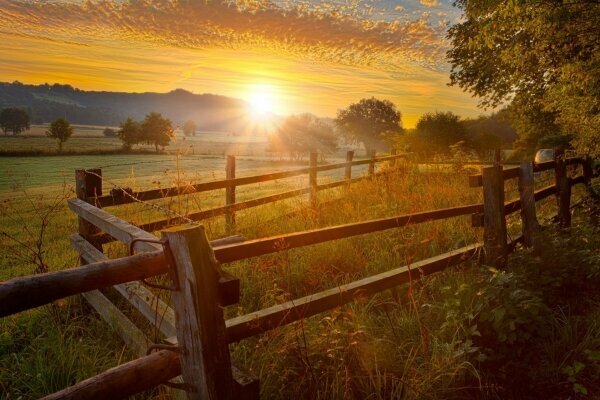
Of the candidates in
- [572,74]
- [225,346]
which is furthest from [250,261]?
[572,74]

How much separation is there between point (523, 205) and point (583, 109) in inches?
172

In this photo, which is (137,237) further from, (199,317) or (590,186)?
(590,186)

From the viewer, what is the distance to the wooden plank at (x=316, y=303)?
2.49 meters

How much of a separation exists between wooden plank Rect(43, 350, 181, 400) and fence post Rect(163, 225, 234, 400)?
0.28 ft

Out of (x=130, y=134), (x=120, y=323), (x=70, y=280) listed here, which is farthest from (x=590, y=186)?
(x=130, y=134)

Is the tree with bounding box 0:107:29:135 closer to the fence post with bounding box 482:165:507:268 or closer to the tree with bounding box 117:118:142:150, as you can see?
the tree with bounding box 117:118:142:150

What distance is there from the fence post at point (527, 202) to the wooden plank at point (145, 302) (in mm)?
4700

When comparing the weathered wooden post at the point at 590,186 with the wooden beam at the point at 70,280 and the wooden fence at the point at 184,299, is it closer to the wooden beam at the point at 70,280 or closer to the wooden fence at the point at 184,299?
the wooden fence at the point at 184,299

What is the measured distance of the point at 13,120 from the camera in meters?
122

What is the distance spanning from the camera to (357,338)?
3.24 m

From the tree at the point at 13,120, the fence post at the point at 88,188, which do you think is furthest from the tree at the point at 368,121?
the tree at the point at 13,120

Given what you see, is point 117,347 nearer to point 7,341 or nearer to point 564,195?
point 7,341

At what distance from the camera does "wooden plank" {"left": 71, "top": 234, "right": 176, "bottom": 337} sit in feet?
9.11

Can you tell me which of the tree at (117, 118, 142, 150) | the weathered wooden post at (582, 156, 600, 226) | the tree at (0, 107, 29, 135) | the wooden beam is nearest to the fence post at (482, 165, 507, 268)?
the weathered wooden post at (582, 156, 600, 226)
